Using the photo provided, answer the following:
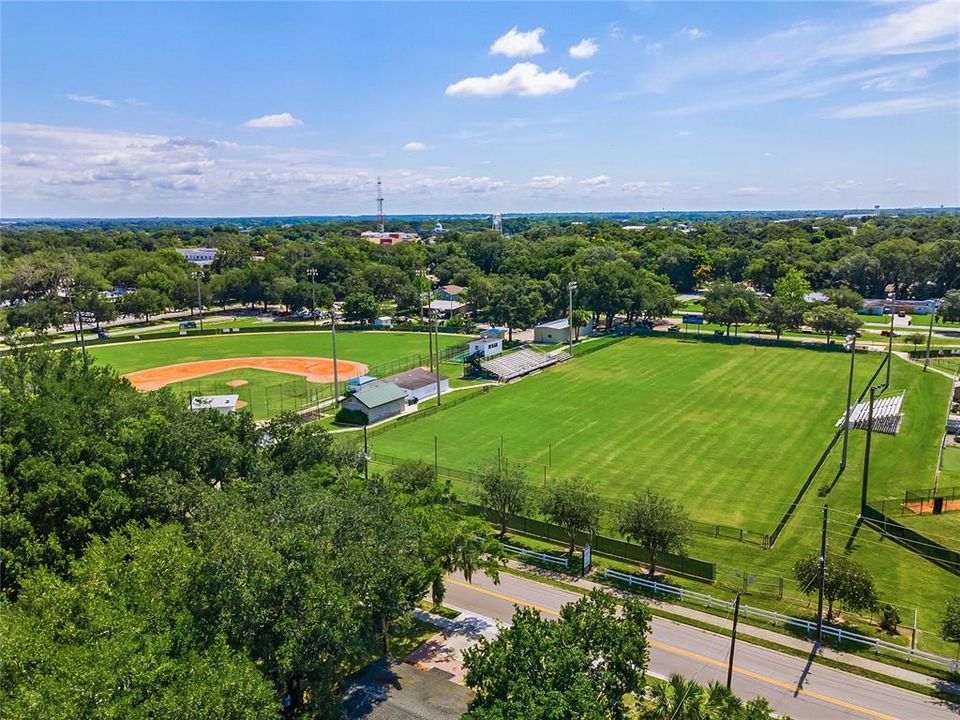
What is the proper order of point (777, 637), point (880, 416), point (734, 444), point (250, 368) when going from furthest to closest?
point (250, 368) < point (880, 416) < point (734, 444) < point (777, 637)

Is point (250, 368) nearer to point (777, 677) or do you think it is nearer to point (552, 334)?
point (552, 334)

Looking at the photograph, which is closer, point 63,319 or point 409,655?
point 409,655

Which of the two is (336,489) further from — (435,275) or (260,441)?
(435,275)

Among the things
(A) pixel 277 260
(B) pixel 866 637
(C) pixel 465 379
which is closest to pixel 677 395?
(C) pixel 465 379

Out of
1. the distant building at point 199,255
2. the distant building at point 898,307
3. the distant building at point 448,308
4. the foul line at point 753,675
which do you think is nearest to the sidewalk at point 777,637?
the foul line at point 753,675

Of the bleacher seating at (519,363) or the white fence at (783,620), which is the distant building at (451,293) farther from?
the white fence at (783,620)

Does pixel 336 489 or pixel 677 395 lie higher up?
pixel 336 489

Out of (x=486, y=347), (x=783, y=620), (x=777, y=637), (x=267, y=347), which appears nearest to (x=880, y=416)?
(x=783, y=620)
